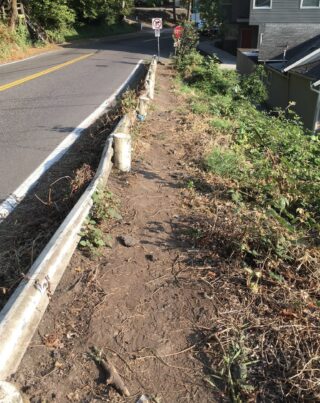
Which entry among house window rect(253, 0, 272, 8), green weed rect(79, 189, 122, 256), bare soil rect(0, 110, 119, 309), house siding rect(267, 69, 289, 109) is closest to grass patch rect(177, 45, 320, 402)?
green weed rect(79, 189, 122, 256)

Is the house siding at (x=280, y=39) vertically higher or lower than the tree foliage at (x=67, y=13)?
lower

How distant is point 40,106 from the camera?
11.1 metres

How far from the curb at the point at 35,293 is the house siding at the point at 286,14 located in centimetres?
2976

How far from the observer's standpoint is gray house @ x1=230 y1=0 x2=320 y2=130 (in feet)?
74.7

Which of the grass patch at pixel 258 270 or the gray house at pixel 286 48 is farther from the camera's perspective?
the gray house at pixel 286 48

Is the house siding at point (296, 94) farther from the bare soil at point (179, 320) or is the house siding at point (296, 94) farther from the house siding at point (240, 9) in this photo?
the bare soil at point (179, 320)

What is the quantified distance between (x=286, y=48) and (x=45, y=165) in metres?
25.4

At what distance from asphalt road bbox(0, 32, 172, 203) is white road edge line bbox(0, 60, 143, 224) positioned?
9 centimetres

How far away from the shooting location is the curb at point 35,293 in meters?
3.10

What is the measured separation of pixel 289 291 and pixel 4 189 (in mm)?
4073

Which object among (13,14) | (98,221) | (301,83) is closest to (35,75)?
(301,83)

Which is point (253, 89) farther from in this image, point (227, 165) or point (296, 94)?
point (227, 165)

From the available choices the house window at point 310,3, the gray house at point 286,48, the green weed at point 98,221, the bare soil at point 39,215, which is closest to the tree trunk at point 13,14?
the gray house at point 286,48

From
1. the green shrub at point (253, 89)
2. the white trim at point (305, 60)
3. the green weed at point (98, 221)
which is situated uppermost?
the green weed at point (98, 221)
